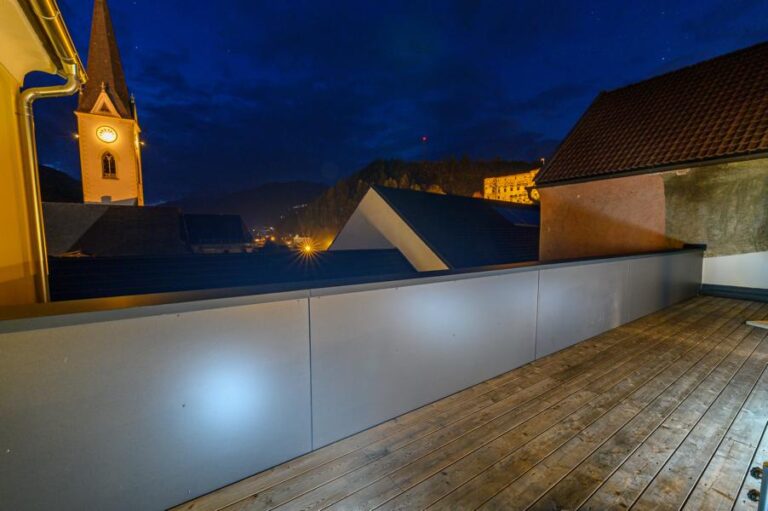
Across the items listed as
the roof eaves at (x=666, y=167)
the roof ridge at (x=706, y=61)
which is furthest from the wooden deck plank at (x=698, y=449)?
the roof ridge at (x=706, y=61)

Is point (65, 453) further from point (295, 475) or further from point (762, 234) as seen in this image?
point (762, 234)

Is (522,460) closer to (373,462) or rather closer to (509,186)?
(373,462)

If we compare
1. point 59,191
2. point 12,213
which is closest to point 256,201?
point 59,191

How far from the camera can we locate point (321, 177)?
105000 millimetres

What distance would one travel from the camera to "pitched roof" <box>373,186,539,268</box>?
1053 cm

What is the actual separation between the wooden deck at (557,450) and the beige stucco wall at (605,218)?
5745mm

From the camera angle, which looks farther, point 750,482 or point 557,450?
point 557,450

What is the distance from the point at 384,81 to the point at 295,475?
6665 cm

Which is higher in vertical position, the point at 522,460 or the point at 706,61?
the point at 706,61

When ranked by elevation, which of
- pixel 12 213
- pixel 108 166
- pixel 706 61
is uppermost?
pixel 108 166

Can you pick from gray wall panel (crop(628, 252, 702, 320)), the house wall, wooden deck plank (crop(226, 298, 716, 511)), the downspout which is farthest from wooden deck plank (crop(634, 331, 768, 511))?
the house wall

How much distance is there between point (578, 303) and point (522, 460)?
9.09 ft

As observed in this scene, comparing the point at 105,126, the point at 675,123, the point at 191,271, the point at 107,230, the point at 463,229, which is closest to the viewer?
the point at 191,271

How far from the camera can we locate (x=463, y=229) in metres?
12.2
